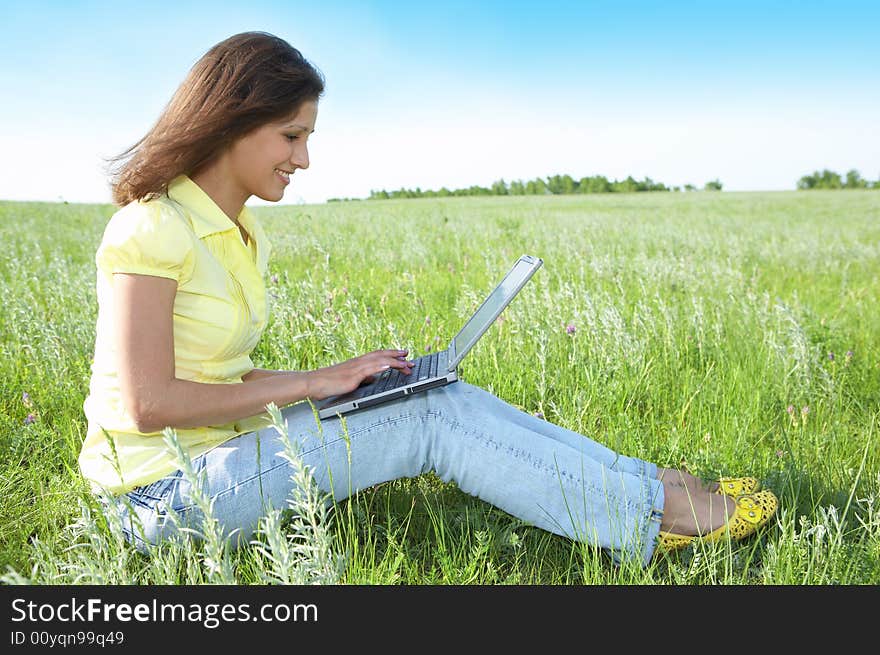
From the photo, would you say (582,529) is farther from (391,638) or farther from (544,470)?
(391,638)

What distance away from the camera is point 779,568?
204 cm

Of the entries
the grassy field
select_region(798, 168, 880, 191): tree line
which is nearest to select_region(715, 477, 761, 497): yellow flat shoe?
the grassy field

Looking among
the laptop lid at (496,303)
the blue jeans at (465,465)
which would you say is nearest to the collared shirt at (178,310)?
the blue jeans at (465,465)

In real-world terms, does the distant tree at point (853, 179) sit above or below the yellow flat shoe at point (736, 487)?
above

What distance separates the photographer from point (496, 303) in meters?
2.17

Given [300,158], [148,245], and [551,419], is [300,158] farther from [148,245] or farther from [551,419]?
[551,419]

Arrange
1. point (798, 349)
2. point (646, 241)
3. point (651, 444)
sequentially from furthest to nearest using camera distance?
1. point (646, 241)
2. point (798, 349)
3. point (651, 444)

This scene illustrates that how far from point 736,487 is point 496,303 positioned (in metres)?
1.05

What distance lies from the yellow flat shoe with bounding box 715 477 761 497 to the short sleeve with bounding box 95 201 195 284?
1.82 metres

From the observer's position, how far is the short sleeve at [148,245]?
6.07 feet

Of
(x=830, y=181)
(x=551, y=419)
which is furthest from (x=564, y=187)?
(x=551, y=419)

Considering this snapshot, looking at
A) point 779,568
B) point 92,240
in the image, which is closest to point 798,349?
point 779,568

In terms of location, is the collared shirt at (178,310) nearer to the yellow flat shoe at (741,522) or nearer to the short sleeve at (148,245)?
the short sleeve at (148,245)

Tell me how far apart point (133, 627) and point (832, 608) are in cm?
173
